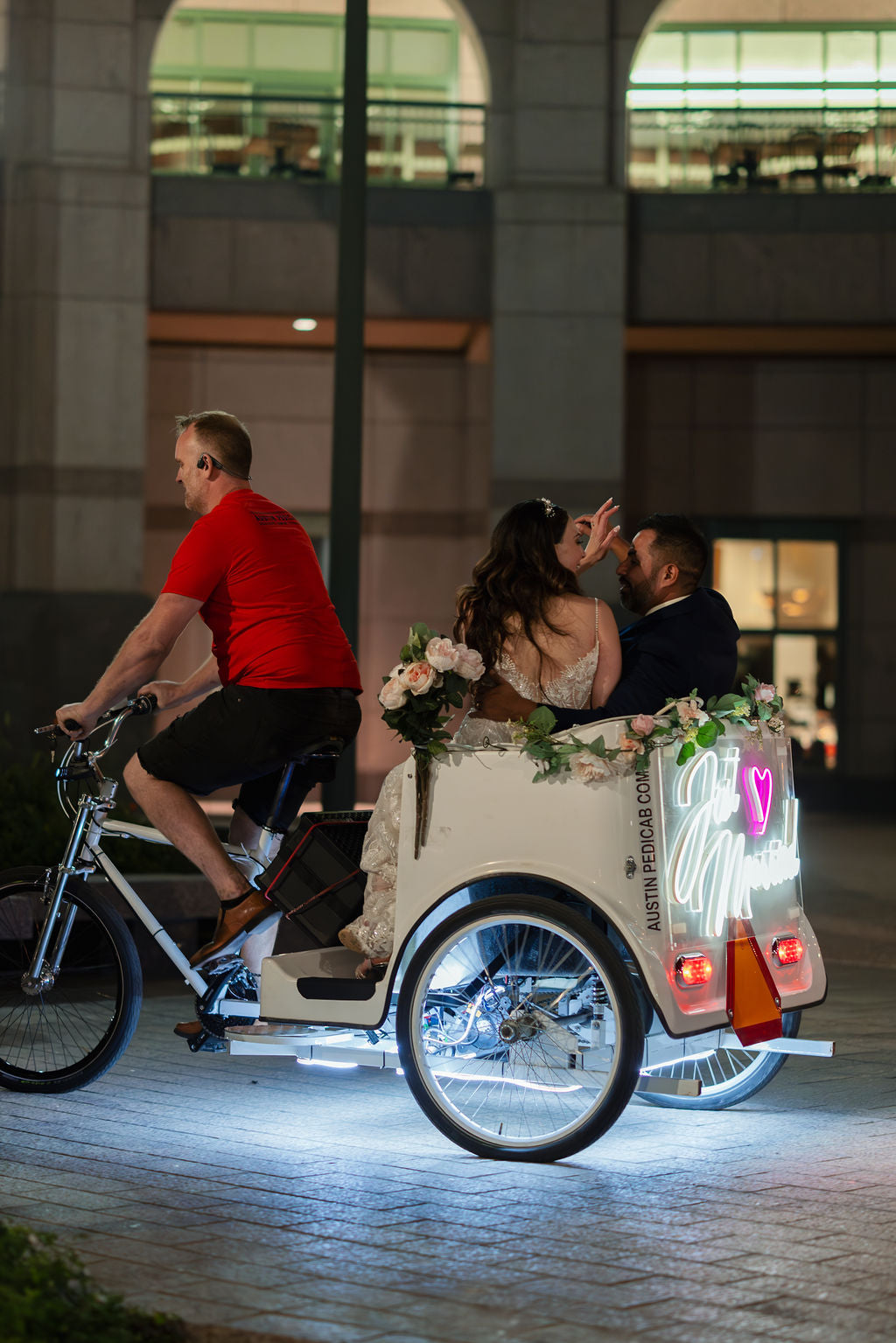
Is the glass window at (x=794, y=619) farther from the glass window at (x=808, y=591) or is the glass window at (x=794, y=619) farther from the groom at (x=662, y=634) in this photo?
the groom at (x=662, y=634)

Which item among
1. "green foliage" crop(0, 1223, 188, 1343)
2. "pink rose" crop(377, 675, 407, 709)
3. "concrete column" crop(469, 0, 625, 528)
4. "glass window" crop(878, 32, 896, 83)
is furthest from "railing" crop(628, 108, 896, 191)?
"green foliage" crop(0, 1223, 188, 1343)

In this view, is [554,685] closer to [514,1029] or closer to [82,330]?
[514,1029]

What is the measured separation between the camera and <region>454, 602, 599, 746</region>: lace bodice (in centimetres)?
545

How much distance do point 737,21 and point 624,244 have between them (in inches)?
187

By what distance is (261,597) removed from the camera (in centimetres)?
565

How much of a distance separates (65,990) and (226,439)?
6.46 feet

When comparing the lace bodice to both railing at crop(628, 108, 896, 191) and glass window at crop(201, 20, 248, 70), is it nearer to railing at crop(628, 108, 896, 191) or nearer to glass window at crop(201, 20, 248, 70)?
railing at crop(628, 108, 896, 191)

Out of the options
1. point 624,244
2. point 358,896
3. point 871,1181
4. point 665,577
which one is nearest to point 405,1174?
point 358,896

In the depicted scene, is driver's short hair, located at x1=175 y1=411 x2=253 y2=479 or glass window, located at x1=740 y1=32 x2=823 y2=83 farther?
glass window, located at x1=740 y1=32 x2=823 y2=83

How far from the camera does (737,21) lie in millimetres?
21422

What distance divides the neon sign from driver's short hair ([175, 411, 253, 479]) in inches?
73.7

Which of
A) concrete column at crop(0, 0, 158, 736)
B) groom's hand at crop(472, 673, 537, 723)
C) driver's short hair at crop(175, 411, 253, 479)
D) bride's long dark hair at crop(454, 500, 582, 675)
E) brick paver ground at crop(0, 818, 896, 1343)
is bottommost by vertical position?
brick paver ground at crop(0, 818, 896, 1343)

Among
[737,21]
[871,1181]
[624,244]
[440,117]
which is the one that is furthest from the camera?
[737,21]

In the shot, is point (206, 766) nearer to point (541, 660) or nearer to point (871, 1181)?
point (541, 660)
